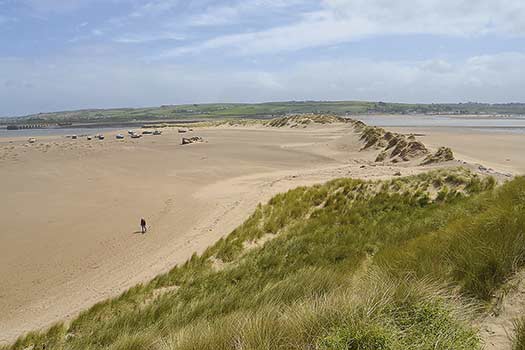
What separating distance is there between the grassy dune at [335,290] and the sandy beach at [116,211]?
6.15 ft

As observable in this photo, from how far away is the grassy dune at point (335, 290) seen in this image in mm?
3949

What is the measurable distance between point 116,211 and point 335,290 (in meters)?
16.0

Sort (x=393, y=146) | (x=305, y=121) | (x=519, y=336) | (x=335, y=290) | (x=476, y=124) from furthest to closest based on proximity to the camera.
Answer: (x=476, y=124), (x=305, y=121), (x=393, y=146), (x=335, y=290), (x=519, y=336)

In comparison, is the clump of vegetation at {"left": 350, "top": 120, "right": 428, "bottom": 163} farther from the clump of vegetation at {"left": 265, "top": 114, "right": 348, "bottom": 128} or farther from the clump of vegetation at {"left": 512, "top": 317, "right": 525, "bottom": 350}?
the clump of vegetation at {"left": 265, "top": 114, "right": 348, "bottom": 128}

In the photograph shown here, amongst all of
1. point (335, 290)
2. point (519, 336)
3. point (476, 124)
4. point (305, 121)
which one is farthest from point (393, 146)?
point (476, 124)

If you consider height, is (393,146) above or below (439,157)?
above

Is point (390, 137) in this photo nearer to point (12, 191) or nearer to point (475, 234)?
point (12, 191)

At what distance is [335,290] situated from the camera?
525 centimetres

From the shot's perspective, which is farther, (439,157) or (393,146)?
(393,146)

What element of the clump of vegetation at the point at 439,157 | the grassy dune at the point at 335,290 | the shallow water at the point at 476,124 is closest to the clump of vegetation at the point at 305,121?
the shallow water at the point at 476,124

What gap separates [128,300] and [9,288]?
4697mm

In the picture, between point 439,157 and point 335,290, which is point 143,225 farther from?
point 439,157

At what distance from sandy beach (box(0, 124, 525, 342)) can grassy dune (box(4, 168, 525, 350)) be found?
6.15ft

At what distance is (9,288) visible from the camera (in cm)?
1154
